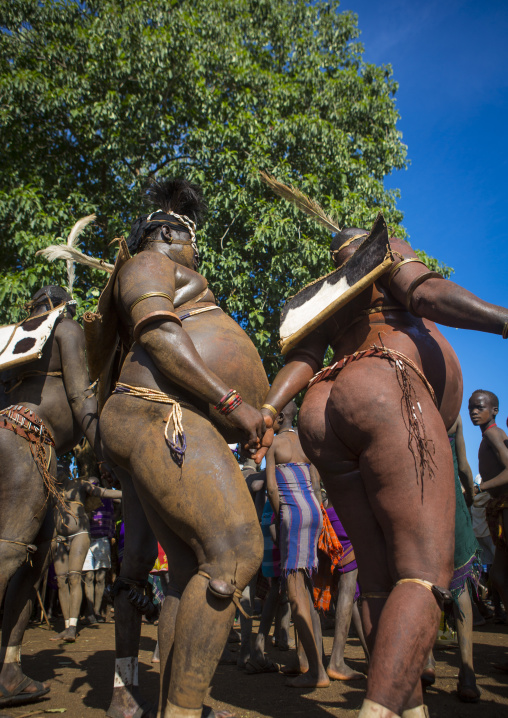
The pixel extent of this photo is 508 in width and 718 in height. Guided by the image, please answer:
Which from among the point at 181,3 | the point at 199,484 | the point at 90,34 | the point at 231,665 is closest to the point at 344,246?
the point at 199,484

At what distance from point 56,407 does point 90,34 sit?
33.3 feet

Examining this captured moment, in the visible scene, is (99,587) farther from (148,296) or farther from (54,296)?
(148,296)

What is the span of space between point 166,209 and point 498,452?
3720 millimetres

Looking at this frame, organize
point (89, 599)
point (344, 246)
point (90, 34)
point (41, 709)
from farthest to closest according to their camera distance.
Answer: point (90, 34)
point (89, 599)
point (41, 709)
point (344, 246)

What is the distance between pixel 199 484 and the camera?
6.08 feet

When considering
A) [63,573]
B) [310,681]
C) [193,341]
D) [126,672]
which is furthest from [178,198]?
[63,573]

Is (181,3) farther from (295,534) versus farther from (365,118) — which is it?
(295,534)

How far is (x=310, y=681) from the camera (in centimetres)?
356

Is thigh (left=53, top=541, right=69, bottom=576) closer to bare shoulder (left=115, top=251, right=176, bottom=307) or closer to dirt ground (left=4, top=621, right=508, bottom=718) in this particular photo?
dirt ground (left=4, top=621, right=508, bottom=718)

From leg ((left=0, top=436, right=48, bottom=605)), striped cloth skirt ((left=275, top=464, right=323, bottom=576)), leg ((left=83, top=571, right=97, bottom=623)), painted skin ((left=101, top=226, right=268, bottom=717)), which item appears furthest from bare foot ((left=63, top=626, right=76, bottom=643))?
painted skin ((left=101, top=226, right=268, bottom=717))

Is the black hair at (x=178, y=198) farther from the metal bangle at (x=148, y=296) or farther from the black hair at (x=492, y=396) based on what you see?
the black hair at (x=492, y=396)

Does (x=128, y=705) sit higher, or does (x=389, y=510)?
(x=389, y=510)

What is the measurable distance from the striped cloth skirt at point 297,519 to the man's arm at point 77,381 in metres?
1.80

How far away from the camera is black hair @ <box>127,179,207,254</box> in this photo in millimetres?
2652
